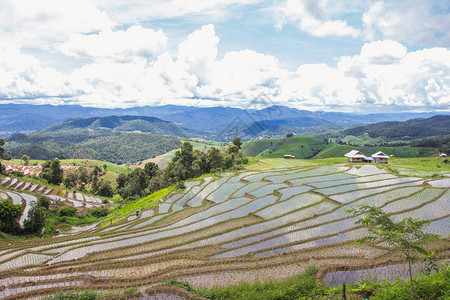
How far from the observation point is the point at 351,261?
57.8 feet

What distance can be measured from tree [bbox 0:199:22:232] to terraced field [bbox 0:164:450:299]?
5.70m

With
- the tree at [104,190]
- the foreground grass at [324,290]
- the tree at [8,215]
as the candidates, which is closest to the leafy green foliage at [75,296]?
the foreground grass at [324,290]

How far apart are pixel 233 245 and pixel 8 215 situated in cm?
3021

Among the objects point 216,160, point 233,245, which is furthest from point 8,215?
point 216,160

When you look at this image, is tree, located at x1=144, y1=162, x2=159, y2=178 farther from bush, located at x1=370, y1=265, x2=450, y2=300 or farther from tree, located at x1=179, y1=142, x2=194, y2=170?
bush, located at x1=370, y1=265, x2=450, y2=300

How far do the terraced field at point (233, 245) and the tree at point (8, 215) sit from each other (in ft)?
18.7

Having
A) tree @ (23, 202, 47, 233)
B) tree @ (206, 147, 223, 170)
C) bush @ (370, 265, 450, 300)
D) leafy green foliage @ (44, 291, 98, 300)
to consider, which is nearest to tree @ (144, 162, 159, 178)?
tree @ (206, 147, 223, 170)

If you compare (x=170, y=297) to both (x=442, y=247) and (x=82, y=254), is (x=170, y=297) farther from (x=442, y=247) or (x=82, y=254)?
(x=442, y=247)

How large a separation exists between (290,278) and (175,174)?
59.7 m

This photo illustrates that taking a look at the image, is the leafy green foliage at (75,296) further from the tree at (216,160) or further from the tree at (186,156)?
the tree at (186,156)

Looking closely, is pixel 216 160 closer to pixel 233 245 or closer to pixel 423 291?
pixel 233 245

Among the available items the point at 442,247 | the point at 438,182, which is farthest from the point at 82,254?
the point at 438,182

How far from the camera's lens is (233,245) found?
2250cm

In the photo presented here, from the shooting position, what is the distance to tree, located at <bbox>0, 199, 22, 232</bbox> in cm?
3173
